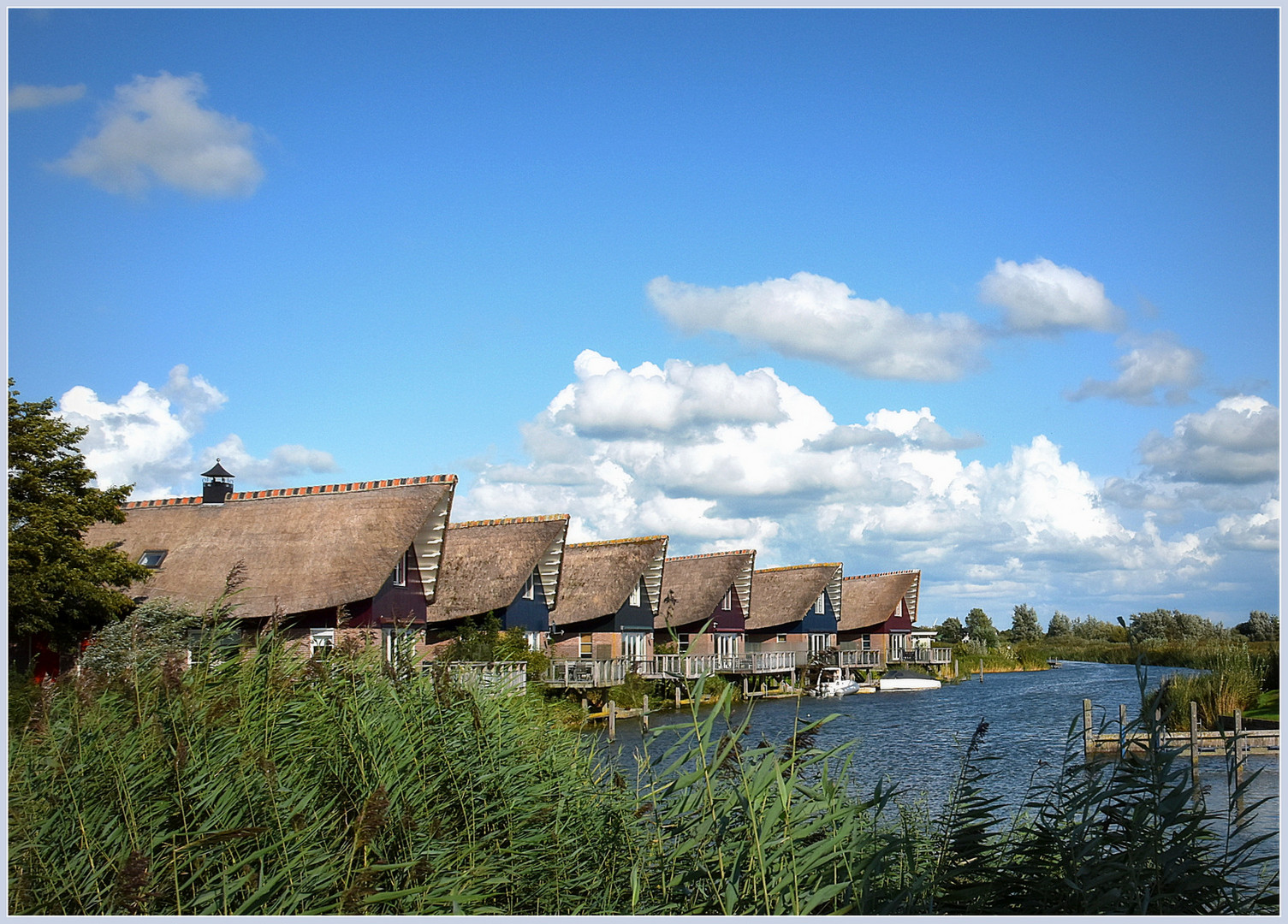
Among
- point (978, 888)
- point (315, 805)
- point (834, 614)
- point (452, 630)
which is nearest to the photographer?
point (978, 888)

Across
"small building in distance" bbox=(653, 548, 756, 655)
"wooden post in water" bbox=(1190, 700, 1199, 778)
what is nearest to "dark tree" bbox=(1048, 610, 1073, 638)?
"small building in distance" bbox=(653, 548, 756, 655)

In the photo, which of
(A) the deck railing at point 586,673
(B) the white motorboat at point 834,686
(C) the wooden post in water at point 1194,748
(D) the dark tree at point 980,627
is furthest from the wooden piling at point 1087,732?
(D) the dark tree at point 980,627

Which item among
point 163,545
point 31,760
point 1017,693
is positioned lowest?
point 1017,693

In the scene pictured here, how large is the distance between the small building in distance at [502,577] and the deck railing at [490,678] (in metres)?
21.7

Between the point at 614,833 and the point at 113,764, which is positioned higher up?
the point at 113,764

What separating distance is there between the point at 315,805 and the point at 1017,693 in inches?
1630

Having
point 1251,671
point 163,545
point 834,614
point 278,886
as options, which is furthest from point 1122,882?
point 834,614

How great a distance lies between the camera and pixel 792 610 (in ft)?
180

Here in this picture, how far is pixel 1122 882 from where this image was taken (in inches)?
216

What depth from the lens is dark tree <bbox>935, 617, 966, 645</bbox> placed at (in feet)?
287

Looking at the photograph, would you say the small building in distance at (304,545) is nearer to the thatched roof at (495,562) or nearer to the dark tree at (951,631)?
the thatched roof at (495,562)

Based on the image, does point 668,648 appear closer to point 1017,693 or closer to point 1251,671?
point 1017,693

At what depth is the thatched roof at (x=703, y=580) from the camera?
153 feet

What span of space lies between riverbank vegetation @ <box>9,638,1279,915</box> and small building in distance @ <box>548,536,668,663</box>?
30532mm
